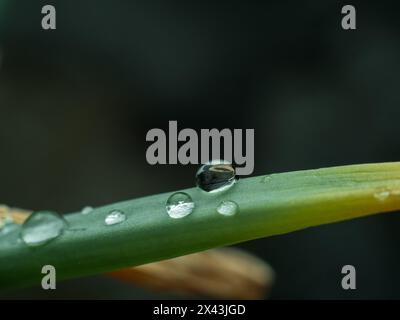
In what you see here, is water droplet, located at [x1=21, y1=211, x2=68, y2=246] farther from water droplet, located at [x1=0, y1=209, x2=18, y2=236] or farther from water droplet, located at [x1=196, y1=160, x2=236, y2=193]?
water droplet, located at [x1=196, y1=160, x2=236, y2=193]

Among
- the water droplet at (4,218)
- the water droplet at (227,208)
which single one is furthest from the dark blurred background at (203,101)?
the water droplet at (227,208)

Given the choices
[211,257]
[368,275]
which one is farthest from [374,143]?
[211,257]

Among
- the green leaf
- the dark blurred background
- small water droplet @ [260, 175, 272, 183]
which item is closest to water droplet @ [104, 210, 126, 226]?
the green leaf

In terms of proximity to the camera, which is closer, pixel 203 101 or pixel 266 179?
pixel 266 179

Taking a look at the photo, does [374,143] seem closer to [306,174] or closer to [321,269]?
[321,269]

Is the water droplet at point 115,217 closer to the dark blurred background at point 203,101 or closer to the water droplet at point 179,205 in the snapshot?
the water droplet at point 179,205

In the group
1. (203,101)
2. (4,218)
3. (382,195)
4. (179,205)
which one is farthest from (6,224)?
(203,101)

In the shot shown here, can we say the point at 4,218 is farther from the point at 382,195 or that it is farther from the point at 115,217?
the point at 382,195
